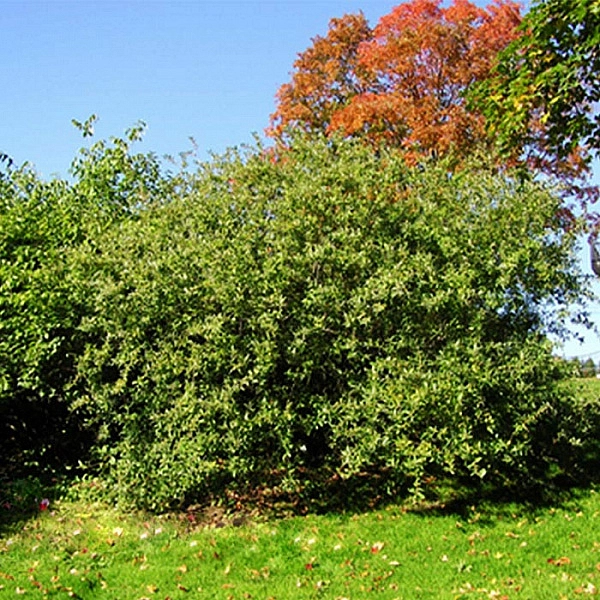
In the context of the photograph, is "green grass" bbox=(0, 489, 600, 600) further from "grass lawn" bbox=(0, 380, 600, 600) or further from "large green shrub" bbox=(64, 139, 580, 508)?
"large green shrub" bbox=(64, 139, 580, 508)

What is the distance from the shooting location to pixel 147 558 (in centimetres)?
637

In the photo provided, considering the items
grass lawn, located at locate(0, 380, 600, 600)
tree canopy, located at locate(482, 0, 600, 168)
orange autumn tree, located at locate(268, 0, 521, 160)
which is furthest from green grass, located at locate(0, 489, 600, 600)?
orange autumn tree, located at locate(268, 0, 521, 160)

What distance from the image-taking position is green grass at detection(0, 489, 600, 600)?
18.4ft

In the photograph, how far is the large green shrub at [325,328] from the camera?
23.1 feet

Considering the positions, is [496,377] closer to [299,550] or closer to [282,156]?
[299,550]

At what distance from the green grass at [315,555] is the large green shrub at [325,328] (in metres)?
0.53

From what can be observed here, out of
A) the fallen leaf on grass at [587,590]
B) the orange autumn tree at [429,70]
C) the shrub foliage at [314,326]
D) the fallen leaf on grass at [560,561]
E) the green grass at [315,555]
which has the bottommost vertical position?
the fallen leaf on grass at [587,590]

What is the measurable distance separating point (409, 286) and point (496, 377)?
128 cm

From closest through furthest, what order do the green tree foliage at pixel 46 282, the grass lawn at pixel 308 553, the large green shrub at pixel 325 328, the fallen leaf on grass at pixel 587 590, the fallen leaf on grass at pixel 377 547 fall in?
the fallen leaf on grass at pixel 587 590, the grass lawn at pixel 308 553, the fallen leaf on grass at pixel 377 547, the large green shrub at pixel 325 328, the green tree foliage at pixel 46 282

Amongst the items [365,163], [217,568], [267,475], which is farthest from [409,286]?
[217,568]

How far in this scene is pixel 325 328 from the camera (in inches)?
285

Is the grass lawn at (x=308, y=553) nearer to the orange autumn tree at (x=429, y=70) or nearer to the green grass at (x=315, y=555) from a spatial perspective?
the green grass at (x=315, y=555)

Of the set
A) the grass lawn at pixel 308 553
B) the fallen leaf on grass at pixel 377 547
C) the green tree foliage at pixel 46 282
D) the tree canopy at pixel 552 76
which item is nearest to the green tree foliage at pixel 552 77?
the tree canopy at pixel 552 76

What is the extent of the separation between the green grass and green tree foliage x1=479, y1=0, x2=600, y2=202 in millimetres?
4947
